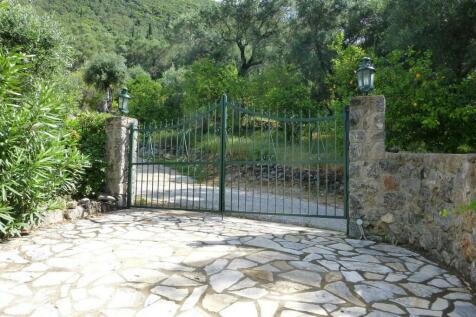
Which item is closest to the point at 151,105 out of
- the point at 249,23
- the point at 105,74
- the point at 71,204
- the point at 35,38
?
the point at 105,74

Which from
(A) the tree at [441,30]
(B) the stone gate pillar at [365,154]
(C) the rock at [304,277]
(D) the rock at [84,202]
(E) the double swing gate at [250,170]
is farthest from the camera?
(A) the tree at [441,30]

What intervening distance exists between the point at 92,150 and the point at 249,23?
14088mm

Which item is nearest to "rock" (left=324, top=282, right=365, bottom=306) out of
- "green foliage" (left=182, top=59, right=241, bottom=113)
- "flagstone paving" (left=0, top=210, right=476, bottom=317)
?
"flagstone paving" (left=0, top=210, right=476, bottom=317)

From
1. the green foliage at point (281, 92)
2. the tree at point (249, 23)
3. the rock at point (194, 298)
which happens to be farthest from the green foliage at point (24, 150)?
the tree at point (249, 23)

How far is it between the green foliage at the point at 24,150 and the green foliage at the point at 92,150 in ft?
4.13

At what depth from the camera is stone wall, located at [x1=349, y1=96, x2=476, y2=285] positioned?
134 inches

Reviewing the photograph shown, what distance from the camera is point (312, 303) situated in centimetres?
262

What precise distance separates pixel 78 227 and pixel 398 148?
6.32 meters

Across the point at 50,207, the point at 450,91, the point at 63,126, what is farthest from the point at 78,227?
the point at 450,91

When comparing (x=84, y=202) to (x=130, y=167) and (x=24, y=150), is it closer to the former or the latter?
(x=130, y=167)

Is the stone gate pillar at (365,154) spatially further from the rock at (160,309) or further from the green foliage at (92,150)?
the green foliage at (92,150)

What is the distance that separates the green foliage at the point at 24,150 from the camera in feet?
13.6

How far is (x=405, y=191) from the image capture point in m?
4.35

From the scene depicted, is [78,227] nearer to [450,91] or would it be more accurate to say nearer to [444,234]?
[444,234]
